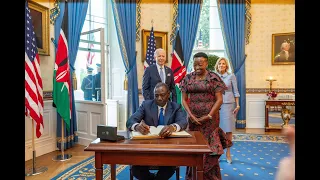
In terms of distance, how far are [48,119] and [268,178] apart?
4.10m

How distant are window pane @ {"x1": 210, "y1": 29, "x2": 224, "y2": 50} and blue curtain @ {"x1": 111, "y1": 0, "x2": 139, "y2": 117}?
9.13ft

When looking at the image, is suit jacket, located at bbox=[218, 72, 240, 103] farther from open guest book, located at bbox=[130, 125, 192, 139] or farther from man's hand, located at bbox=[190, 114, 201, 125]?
open guest book, located at bbox=[130, 125, 192, 139]

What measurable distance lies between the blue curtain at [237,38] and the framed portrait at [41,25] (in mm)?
4934

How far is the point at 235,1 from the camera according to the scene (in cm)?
745

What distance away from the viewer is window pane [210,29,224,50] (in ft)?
25.7

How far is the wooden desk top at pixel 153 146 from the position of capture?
5.88 feet

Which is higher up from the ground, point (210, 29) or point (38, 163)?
point (210, 29)

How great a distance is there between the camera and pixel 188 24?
7.12 m

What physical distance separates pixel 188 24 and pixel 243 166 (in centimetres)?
450

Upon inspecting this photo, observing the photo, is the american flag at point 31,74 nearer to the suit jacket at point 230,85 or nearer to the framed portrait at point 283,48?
the suit jacket at point 230,85

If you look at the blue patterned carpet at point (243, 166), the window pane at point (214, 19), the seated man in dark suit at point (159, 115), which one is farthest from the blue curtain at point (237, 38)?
the seated man in dark suit at point (159, 115)

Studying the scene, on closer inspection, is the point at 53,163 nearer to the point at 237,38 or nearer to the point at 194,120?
the point at 194,120
